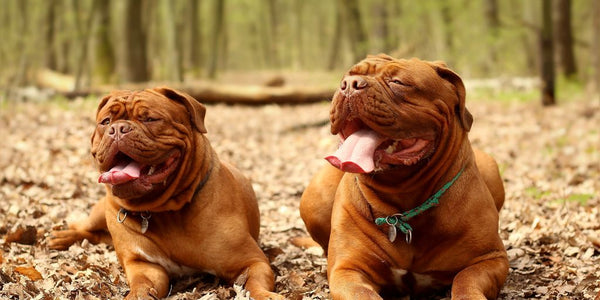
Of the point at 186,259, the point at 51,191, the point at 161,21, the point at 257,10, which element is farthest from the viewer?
the point at 257,10

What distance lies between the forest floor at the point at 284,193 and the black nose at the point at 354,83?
1.40 metres

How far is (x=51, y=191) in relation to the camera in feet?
23.3

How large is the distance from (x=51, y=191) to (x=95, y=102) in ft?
22.0

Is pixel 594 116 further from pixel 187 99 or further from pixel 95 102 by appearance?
pixel 95 102

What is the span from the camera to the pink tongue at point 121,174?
402 cm

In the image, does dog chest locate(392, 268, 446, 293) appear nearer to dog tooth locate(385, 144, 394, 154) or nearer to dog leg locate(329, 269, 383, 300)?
dog leg locate(329, 269, 383, 300)

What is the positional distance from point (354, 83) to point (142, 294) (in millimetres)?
1849

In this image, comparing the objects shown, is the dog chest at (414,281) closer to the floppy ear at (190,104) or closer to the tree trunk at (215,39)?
→ the floppy ear at (190,104)

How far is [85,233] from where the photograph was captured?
5594 mm

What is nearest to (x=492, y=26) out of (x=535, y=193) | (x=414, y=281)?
(x=535, y=193)

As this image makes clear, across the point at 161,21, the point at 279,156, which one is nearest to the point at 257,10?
the point at 161,21

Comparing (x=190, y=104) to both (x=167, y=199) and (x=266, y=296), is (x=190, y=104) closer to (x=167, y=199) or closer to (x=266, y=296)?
(x=167, y=199)

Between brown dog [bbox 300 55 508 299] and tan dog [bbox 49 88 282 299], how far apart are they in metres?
0.70

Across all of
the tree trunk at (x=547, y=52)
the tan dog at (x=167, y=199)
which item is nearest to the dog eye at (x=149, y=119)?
the tan dog at (x=167, y=199)
